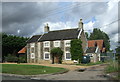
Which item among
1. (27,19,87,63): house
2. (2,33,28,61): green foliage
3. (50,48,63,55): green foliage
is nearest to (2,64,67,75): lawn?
(50,48,63,55): green foliage

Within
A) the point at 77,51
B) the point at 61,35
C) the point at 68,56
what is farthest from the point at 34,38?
the point at 77,51

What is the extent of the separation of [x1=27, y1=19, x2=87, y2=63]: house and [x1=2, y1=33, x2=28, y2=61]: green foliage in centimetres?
936

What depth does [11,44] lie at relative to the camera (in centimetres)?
5209

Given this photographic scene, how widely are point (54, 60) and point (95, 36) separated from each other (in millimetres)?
60850

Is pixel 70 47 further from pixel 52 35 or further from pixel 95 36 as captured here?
pixel 95 36

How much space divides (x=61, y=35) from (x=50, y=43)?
3.10 metres

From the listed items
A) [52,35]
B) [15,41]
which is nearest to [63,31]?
[52,35]

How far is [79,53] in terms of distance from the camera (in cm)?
3494

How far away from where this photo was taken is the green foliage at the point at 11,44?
170 feet

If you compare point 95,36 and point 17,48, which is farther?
point 95,36

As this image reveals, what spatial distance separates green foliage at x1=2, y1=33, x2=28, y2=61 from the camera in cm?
5172

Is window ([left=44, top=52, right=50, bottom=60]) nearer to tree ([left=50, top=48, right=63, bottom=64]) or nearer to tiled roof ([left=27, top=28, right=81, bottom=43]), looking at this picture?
tree ([left=50, top=48, right=63, bottom=64])

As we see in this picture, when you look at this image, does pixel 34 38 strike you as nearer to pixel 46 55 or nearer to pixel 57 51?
pixel 46 55

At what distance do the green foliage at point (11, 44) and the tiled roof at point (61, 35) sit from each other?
1358 cm
